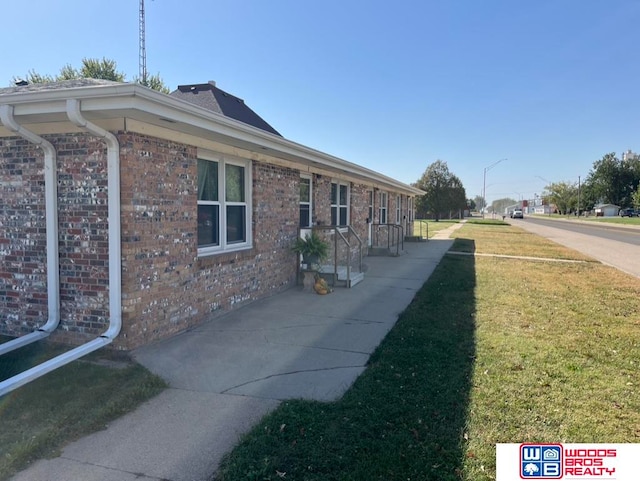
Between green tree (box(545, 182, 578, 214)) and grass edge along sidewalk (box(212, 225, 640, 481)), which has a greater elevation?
green tree (box(545, 182, 578, 214))

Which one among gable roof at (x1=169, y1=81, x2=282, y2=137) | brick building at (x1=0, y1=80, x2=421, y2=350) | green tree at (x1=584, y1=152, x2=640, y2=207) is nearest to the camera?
brick building at (x1=0, y1=80, x2=421, y2=350)

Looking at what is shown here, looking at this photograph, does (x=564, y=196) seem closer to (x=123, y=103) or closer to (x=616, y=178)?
(x=616, y=178)

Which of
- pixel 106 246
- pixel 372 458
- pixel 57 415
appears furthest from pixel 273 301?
pixel 372 458

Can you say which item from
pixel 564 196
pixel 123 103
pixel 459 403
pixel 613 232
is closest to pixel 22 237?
pixel 123 103

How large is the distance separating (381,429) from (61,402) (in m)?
2.70

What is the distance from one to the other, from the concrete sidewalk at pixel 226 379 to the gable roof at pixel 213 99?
578 centimetres

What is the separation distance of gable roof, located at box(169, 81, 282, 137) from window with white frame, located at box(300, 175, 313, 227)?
2.84 meters

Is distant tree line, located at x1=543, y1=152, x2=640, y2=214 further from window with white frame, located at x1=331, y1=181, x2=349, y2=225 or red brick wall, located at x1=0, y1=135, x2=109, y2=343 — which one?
red brick wall, located at x1=0, y1=135, x2=109, y2=343

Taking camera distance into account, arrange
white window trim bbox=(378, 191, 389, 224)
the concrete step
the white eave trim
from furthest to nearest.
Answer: white window trim bbox=(378, 191, 389, 224) → the concrete step → the white eave trim

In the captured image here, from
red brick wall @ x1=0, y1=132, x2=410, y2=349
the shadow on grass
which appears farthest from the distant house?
red brick wall @ x1=0, y1=132, x2=410, y2=349

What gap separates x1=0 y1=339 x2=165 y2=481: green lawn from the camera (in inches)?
120

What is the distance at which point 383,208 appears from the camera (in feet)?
58.8

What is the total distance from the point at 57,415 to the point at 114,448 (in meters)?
0.74

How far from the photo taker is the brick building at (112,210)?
15.2 ft
